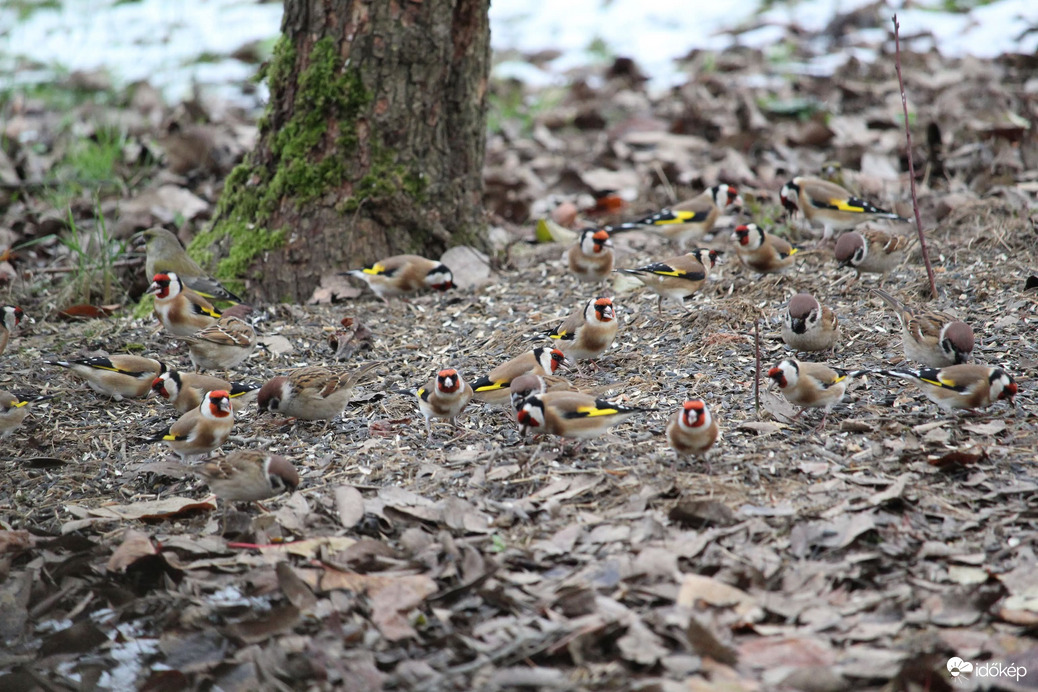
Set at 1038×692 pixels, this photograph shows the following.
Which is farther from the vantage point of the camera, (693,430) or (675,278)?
(675,278)

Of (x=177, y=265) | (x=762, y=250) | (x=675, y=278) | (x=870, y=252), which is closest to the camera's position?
(x=870, y=252)

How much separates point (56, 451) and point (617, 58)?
8.73 m

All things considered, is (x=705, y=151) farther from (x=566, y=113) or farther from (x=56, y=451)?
(x=56, y=451)

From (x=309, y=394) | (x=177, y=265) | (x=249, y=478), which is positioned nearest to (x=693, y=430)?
(x=249, y=478)

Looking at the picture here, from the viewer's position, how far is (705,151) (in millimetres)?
9586

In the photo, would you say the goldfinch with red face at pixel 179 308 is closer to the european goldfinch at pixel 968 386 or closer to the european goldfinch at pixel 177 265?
the european goldfinch at pixel 177 265

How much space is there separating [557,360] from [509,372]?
37cm

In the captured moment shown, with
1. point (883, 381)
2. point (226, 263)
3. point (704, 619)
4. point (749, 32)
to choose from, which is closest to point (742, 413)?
point (883, 381)

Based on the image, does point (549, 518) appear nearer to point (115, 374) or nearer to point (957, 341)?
point (957, 341)

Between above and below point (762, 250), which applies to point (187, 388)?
below

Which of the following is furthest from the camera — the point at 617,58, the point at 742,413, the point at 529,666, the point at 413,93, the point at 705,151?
the point at 617,58

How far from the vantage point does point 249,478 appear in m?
4.38

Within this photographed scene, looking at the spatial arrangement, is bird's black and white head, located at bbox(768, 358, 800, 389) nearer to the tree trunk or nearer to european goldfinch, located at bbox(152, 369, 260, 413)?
european goldfinch, located at bbox(152, 369, 260, 413)

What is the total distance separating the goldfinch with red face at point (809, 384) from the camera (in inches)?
187
